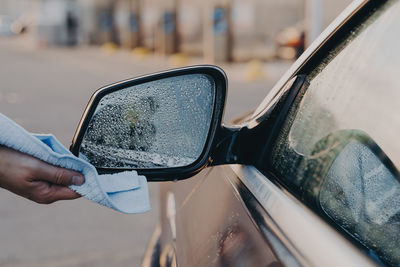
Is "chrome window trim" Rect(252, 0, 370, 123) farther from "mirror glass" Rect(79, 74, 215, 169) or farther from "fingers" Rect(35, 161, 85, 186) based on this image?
"fingers" Rect(35, 161, 85, 186)

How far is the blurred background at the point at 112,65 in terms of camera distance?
420 cm

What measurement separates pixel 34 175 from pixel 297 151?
0.67m

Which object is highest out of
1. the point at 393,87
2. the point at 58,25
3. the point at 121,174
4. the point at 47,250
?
the point at 393,87

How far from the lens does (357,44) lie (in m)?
1.35

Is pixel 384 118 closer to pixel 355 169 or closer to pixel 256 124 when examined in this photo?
pixel 355 169

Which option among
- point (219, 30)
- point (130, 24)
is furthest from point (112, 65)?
point (130, 24)

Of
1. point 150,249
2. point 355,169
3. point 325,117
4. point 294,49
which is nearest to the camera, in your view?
point 355,169

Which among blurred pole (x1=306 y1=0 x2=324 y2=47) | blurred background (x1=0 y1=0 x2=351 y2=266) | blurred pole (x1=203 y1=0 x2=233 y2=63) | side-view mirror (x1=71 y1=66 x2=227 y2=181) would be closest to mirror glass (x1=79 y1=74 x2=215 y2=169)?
side-view mirror (x1=71 y1=66 x2=227 y2=181)

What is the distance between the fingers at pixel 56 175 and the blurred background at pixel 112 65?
101 inches

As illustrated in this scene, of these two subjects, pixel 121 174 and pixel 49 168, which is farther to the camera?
pixel 121 174

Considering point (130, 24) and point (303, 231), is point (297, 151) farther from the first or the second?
point (130, 24)

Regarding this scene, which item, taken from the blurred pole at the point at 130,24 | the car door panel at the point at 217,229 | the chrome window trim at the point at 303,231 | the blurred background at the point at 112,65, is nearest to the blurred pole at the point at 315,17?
A: the blurred background at the point at 112,65

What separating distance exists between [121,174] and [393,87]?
2.27 feet

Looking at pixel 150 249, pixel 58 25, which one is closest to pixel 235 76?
pixel 150 249
